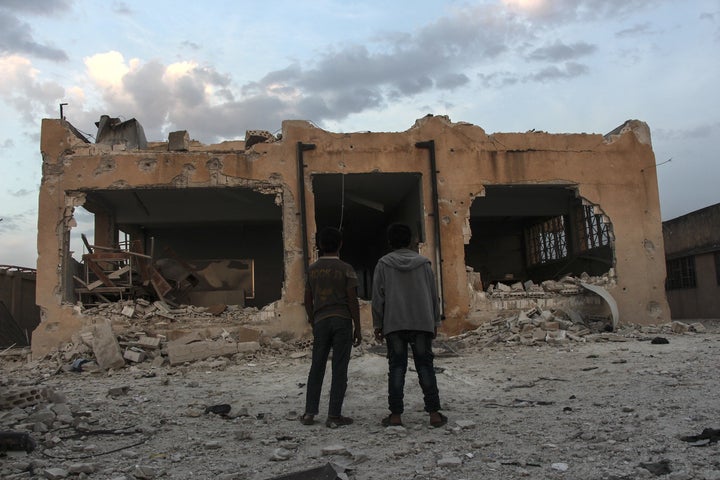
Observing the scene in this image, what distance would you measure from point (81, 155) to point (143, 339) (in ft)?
13.2

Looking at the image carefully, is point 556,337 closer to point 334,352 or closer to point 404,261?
point 404,261

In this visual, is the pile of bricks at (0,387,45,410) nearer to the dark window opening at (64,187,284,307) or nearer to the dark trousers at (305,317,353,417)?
the dark trousers at (305,317,353,417)

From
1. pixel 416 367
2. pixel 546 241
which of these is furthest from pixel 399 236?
pixel 546 241

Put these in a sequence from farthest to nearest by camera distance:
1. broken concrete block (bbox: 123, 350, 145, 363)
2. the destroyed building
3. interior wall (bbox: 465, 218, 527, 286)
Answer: interior wall (bbox: 465, 218, 527, 286) < the destroyed building < broken concrete block (bbox: 123, 350, 145, 363)

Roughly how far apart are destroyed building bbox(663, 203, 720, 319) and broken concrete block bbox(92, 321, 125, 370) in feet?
52.8

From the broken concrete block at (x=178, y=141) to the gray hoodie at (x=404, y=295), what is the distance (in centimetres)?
915

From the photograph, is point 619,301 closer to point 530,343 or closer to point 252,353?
point 530,343

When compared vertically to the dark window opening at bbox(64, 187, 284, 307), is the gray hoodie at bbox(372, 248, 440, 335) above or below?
below

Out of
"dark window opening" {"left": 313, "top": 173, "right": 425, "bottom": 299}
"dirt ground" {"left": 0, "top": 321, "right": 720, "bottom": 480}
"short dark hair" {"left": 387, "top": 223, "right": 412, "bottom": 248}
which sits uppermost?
"dark window opening" {"left": 313, "top": 173, "right": 425, "bottom": 299}

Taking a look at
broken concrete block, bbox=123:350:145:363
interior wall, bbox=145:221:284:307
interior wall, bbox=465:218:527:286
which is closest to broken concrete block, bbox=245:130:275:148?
interior wall, bbox=145:221:284:307

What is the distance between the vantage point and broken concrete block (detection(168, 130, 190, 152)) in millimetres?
12880

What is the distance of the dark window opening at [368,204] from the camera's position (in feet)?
41.8

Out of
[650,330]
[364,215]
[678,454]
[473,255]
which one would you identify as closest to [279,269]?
[364,215]

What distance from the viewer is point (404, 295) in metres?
4.74
